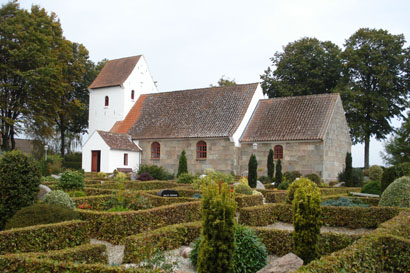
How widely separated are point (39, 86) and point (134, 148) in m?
9.93

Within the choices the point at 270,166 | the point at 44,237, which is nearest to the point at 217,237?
the point at 44,237

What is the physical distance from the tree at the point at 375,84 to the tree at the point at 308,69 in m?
1.66

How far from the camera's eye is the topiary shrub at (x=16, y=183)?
8.63 m

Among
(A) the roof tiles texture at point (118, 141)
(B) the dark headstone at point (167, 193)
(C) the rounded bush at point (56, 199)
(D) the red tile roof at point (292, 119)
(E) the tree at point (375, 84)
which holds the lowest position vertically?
(B) the dark headstone at point (167, 193)

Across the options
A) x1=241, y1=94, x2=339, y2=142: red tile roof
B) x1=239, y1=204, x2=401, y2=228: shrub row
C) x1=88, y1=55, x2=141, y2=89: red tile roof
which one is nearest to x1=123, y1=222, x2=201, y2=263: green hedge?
x1=239, y1=204, x2=401, y2=228: shrub row

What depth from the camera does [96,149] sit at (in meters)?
27.5

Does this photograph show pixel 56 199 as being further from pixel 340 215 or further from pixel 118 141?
pixel 118 141

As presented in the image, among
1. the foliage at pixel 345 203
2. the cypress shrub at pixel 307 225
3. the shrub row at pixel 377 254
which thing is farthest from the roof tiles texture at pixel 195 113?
the cypress shrub at pixel 307 225

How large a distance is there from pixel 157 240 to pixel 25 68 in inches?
1141

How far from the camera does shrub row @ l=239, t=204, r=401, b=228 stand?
10242 mm

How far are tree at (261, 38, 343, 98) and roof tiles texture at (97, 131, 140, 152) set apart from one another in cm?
1544

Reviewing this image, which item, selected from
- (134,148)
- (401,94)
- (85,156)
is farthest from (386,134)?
(85,156)

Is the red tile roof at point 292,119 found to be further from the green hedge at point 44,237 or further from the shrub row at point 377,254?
the green hedge at point 44,237

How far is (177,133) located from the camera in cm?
2769
